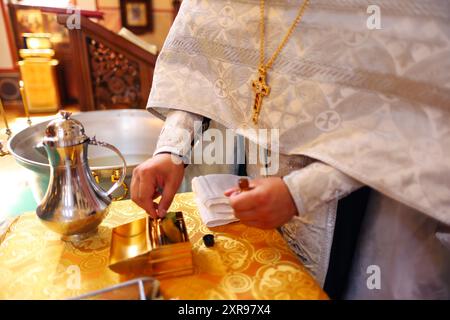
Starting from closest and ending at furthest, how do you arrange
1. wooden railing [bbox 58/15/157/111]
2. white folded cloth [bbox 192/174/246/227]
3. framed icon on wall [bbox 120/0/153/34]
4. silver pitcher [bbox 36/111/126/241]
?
silver pitcher [bbox 36/111/126/241] → white folded cloth [bbox 192/174/246/227] → wooden railing [bbox 58/15/157/111] → framed icon on wall [bbox 120/0/153/34]

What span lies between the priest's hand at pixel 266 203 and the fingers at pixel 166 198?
191 millimetres

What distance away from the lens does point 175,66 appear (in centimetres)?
85

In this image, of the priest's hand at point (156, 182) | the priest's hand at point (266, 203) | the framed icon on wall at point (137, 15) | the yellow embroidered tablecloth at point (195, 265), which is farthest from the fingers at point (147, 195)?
the framed icon on wall at point (137, 15)

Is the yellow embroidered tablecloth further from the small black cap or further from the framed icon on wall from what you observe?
the framed icon on wall

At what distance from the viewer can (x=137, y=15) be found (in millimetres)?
5152

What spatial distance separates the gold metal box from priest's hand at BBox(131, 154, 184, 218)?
0.07 m

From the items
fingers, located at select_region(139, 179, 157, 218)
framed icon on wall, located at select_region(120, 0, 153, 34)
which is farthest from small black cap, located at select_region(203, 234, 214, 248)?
framed icon on wall, located at select_region(120, 0, 153, 34)

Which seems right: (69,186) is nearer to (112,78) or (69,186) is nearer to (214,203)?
(214,203)

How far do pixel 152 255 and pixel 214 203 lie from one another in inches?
8.7

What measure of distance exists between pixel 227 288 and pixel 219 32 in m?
0.55

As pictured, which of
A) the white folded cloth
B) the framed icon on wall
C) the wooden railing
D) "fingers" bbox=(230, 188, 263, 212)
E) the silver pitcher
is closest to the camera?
Answer: "fingers" bbox=(230, 188, 263, 212)

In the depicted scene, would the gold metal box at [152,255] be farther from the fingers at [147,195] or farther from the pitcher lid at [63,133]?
the pitcher lid at [63,133]

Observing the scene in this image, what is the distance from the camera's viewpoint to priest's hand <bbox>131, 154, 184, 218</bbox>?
70 cm
